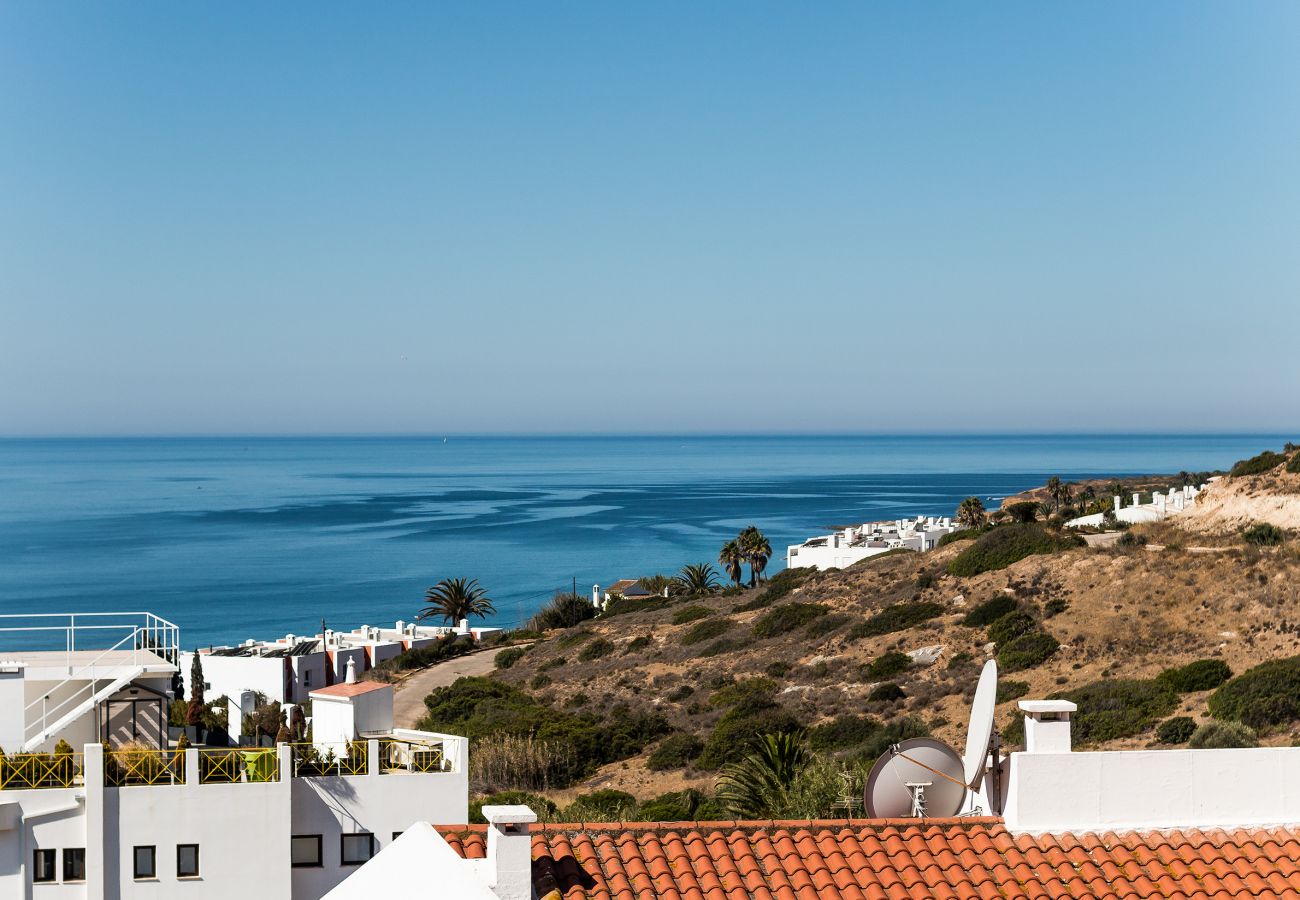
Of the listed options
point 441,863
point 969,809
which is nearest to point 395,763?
point 969,809

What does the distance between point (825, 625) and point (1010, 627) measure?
873cm

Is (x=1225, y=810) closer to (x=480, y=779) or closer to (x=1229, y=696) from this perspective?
(x=1229, y=696)

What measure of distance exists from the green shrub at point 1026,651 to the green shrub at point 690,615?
1985 cm

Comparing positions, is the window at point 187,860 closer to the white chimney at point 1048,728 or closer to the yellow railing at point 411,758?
the yellow railing at point 411,758

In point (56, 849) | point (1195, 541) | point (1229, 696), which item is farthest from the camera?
point (1195, 541)

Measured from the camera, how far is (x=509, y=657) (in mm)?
58531

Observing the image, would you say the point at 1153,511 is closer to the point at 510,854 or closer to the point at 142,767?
the point at 142,767

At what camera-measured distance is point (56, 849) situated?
52.4ft

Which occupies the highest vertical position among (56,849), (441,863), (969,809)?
(441,863)

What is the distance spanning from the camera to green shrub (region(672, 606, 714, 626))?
56881 mm

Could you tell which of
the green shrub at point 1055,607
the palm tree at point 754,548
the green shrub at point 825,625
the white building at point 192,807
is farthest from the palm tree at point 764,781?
the palm tree at point 754,548

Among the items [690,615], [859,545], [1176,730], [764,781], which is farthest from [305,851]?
[859,545]

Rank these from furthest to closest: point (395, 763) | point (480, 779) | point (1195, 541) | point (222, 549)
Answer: point (222, 549) < point (1195, 541) < point (480, 779) < point (395, 763)

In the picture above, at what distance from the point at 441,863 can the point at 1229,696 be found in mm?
25780
